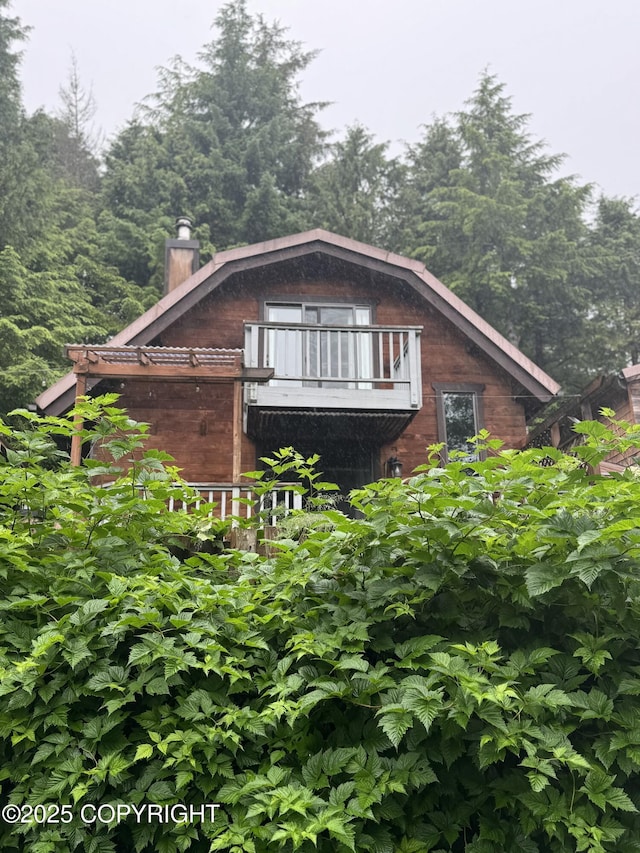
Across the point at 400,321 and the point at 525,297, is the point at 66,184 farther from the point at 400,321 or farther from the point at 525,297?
the point at 400,321

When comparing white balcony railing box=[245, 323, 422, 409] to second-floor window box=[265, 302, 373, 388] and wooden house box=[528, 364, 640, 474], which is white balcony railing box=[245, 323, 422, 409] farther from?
wooden house box=[528, 364, 640, 474]

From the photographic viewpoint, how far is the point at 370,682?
305 cm

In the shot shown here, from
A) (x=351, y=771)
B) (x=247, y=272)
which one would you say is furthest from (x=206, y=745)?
(x=247, y=272)

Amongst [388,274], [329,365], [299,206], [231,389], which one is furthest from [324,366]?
[299,206]

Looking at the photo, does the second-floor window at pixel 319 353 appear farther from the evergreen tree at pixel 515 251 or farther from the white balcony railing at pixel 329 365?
the evergreen tree at pixel 515 251

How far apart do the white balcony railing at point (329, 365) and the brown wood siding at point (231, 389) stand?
1.00 metres

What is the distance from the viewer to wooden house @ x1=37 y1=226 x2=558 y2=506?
10.8 meters

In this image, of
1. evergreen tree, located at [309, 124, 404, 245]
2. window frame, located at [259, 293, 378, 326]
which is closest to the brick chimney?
window frame, located at [259, 293, 378, 326]

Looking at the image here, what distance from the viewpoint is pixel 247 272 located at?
1248cm

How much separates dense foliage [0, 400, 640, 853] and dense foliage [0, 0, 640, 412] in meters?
15.7

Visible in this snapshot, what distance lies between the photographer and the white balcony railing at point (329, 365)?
10.6 metres

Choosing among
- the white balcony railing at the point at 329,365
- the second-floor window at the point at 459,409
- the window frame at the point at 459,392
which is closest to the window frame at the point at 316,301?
the white balcony railing at the point at 329,365

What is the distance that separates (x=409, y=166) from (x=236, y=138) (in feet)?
22.0

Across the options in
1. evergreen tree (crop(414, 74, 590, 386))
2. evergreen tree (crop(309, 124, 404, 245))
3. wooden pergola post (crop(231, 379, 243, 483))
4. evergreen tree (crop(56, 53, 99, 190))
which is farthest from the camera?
evergreen tree (crop(56, 53, 99, 190))
